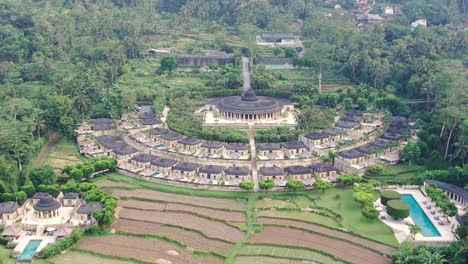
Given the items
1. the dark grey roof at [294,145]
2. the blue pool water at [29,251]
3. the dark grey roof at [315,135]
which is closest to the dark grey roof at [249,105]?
the dark grey roof at [315,135]

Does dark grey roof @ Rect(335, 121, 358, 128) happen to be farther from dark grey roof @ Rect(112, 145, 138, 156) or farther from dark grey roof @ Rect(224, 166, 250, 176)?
dark grey roof @ Rect(112, 145, 138, 156)

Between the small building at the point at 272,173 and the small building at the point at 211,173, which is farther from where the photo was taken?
the small building at the point at 211,173

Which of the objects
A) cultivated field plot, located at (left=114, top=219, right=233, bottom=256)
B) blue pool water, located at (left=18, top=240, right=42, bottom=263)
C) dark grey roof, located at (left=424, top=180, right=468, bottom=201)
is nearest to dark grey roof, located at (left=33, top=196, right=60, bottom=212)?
blue pool water, located at (left=18, top=240, right=42, bottom=263)

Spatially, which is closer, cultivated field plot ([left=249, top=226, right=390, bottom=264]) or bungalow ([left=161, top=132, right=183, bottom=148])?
cultivated field plot ([left=249, top=226, right=390, bottom=264])

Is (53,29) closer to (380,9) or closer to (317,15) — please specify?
(317,15)

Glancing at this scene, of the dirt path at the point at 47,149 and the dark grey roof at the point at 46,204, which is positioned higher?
the dirt path at the point at 47,149

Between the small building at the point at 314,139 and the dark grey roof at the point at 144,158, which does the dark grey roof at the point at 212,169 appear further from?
the small building at the point at 314,139
